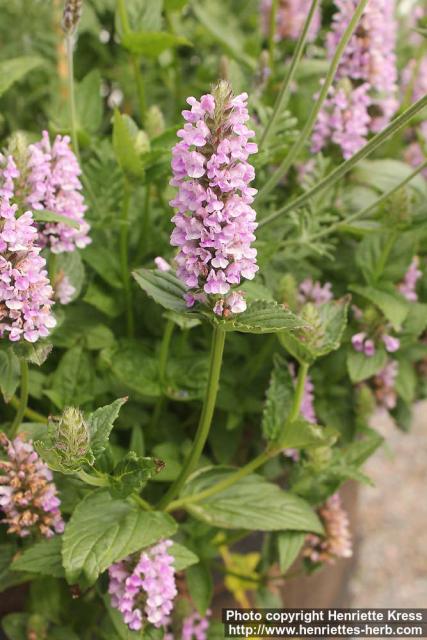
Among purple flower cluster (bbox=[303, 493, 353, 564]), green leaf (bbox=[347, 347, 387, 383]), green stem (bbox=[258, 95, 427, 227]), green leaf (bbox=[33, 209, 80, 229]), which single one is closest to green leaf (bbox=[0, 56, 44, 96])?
green leaf (bbox=[33, 209, 80, 229])

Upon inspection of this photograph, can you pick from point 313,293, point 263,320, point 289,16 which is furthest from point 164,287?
point 289,16

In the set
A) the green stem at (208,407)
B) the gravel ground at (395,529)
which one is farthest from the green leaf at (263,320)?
the gravel ground at (395,529)

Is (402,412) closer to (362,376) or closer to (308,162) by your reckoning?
(362,376)

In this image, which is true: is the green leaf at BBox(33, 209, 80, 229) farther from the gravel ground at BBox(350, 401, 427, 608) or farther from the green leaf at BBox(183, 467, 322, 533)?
the gravel ground at BBox(350, 401, 427, 608)

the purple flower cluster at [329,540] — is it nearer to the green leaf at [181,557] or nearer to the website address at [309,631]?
the website address at [309,631]

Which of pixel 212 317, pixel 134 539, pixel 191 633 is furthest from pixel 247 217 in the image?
pixel 191 633
